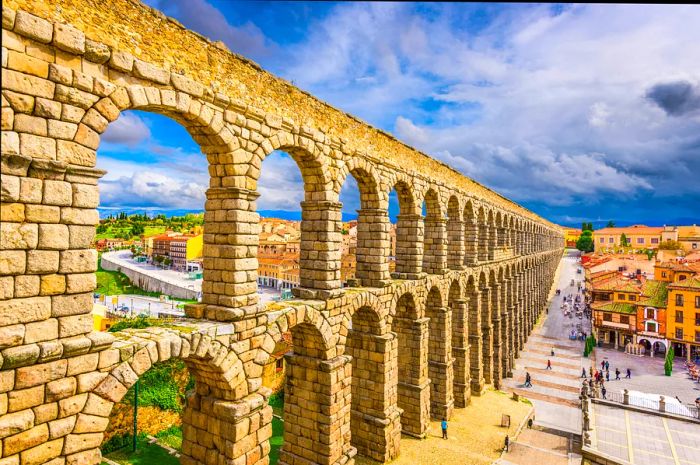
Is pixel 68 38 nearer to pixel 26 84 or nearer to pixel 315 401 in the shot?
pixel 26 84

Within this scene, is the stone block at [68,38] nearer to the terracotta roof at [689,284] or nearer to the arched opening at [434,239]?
the arched opening at [434,239]

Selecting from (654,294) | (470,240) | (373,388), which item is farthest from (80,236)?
(654,294)

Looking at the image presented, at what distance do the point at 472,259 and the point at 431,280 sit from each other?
685 cm

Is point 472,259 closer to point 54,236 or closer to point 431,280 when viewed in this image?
point 431,280

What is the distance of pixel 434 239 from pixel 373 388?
7780 millimetres

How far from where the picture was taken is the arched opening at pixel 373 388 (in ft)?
49.9

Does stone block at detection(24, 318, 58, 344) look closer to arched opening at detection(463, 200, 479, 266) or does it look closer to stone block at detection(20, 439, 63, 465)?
stone block at detection(20, 439, 63, 465)

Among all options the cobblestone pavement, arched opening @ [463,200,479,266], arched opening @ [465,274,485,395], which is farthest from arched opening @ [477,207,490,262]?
the cobblestone pavement

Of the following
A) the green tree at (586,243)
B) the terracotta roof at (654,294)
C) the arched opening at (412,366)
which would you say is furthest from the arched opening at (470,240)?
the green tree at (586,243)

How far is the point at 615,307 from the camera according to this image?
139 feet

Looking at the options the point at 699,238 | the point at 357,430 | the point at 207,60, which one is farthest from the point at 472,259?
the point at 699,238

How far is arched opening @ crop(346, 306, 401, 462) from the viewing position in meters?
15.2

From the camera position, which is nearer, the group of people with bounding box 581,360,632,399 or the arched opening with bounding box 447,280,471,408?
the arched opening with bounding box 447,280,471,408

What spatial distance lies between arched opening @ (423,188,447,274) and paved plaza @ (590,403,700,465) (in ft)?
35.6
